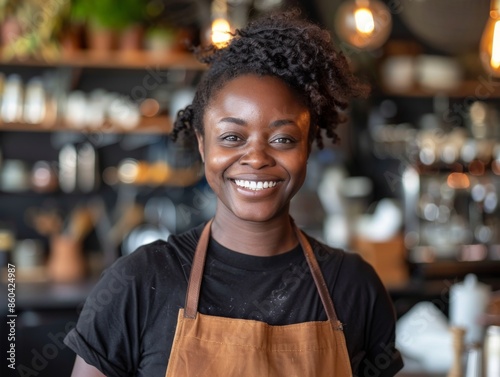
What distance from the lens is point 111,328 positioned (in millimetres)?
1483

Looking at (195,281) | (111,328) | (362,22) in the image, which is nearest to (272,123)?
(195,281)

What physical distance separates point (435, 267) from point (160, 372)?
3207 millimetres

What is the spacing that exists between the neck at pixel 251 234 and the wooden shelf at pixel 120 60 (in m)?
2.94

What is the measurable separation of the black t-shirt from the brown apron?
0.02 meters

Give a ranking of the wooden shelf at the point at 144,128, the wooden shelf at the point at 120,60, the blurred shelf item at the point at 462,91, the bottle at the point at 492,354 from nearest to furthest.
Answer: the bottle at the point at 492,354 < the wooden shelf at the point at 120,60 < the wooden shelf at the point at 144,128 < the blurred shelf item at the point at 462,91

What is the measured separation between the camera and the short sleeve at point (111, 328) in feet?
4.83

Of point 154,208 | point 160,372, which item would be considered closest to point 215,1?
point 154,208

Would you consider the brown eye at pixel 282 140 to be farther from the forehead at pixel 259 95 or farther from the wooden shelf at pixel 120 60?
the wooden shelf at pixel 120 60

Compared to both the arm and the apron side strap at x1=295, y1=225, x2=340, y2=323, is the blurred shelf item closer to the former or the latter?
the apron side strap at x1=295, y1=225, x2=340, y2=323

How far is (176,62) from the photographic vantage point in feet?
15.0

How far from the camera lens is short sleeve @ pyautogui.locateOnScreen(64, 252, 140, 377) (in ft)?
4.83

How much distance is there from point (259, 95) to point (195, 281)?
0.36 metres

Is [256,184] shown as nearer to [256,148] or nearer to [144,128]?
[256,148]

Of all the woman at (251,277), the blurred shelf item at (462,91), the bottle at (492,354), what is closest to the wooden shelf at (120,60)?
the blurred shelf item at (462,91)
